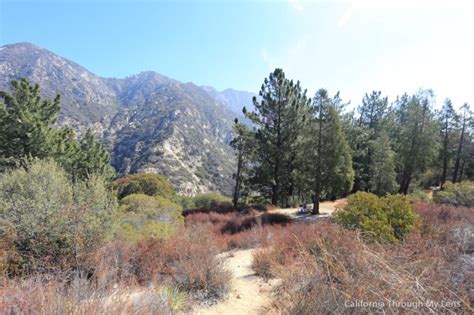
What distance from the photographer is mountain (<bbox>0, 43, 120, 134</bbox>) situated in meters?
105

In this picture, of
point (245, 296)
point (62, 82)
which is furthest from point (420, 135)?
point (62, 82)

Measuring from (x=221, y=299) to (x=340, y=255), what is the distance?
3.06m

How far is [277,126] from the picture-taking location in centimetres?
2017

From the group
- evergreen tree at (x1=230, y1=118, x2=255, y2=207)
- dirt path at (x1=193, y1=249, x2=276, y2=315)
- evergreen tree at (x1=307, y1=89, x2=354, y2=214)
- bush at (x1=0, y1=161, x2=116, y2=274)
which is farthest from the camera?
evergreen tree at (x1=230, y1=118, x2=255, y2=207)

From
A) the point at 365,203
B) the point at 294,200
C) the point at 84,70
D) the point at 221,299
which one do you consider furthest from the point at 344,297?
the point at 84,70

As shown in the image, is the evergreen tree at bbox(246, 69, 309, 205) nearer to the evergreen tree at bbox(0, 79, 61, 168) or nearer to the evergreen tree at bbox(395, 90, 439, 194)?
the evergreen tree at bbox(395, 90, 439, 194)

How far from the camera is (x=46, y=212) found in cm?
629

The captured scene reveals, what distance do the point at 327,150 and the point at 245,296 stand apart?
14536 millimetres

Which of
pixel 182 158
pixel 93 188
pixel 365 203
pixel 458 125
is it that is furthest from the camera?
pixel 182 158

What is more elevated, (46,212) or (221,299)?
(46,212)

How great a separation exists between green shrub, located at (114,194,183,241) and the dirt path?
9.82ft

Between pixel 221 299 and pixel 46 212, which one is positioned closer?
pixel 221 299

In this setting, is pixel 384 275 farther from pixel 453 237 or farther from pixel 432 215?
pixel 432 215

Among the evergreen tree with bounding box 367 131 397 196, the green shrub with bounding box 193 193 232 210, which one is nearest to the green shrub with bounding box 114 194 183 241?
the green shrub with bounding box 193 193 232 210
